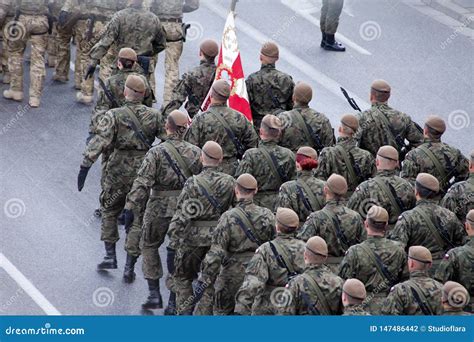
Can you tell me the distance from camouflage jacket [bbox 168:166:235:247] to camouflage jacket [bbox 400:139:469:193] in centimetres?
303

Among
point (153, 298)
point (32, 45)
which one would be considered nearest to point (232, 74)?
point (32, 45)

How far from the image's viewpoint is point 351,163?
2450cm

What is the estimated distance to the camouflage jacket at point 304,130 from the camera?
83.2 ft

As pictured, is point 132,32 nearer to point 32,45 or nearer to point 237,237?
point 32,45

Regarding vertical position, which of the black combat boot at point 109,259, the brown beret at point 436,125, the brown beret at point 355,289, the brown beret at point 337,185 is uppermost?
the brown beret at point 355,289

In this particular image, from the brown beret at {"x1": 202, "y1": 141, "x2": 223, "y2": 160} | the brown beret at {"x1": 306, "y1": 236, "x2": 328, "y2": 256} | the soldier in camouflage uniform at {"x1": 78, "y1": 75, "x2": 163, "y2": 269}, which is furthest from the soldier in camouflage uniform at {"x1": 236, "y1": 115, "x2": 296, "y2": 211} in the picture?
the brown beret at {"x1": 306, "y1": 236, "x2": 328, "y2": 256}

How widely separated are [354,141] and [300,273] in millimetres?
3956

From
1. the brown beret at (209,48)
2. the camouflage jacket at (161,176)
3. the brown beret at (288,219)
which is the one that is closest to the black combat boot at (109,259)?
the camouflage jacket at (161,176)

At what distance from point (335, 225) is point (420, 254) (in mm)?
1624

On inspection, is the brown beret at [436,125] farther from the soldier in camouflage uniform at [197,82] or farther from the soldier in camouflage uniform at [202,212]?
the soldier in camouflage uniform at [197,82]

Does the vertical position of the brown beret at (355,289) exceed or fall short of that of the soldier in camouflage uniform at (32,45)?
it exceeds it

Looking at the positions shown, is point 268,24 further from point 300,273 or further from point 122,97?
point 300,273

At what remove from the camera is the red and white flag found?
2658cm

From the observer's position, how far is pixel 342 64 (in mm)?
33344
